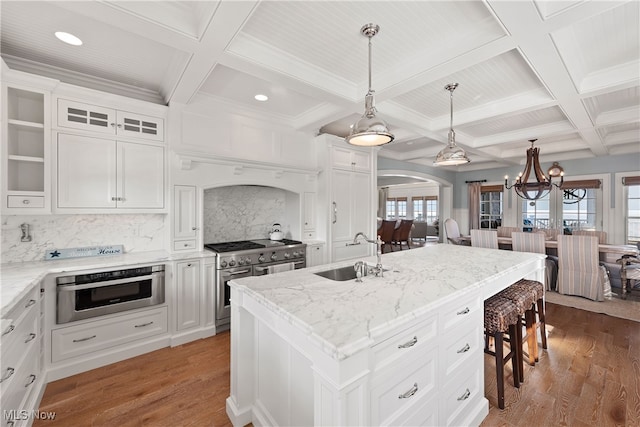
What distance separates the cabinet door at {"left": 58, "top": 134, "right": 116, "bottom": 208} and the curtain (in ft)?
27.0

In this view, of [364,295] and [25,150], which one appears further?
[25,150]

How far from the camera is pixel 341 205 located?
4250mm

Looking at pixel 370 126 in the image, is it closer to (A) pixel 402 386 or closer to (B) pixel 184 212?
(A) pixel 402 386

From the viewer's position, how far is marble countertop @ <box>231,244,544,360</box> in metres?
1.13

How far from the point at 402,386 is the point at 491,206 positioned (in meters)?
7.83

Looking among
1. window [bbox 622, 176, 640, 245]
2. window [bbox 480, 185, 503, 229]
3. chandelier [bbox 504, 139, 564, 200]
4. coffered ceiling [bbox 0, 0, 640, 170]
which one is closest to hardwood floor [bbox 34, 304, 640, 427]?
chandelier [bbox 504, 139, 564, 200]

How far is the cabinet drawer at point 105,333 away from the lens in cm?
233

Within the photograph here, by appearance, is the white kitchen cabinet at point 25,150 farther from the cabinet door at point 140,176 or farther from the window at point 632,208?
the window at point 632,208

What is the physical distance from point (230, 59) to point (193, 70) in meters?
0.41

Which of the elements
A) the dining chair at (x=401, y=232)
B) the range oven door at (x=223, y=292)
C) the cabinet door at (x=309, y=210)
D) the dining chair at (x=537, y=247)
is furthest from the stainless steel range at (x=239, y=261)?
the dining chair at (x=401, y=232)

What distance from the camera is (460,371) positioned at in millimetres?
1676

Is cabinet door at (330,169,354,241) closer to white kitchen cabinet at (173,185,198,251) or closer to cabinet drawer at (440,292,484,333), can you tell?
white kitchen cabinet at (173,185,198,251)

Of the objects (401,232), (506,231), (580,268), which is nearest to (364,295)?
(580,268)

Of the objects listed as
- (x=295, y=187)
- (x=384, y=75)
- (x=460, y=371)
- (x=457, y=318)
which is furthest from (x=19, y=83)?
(x=460, y=371)
